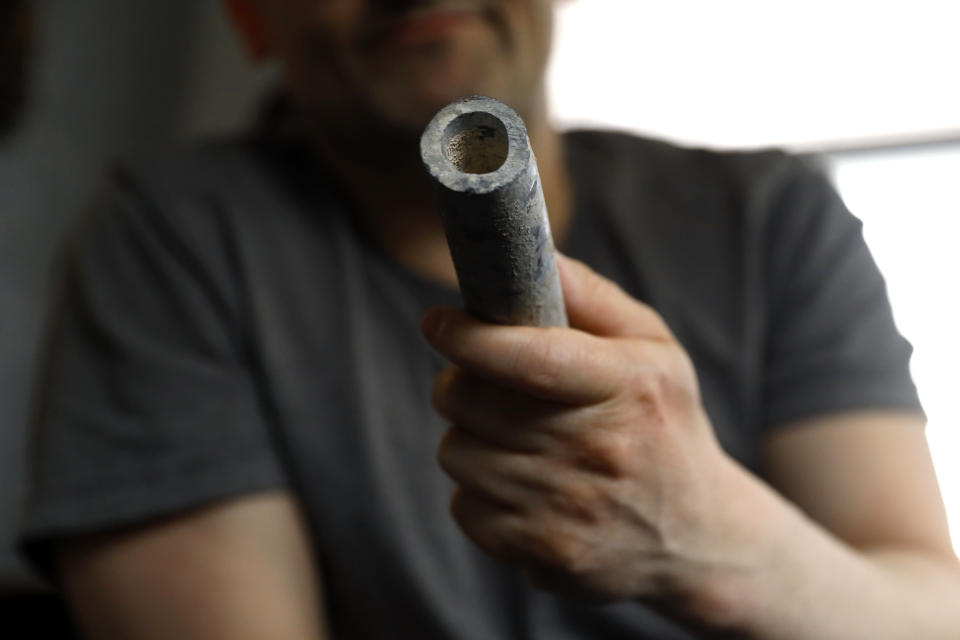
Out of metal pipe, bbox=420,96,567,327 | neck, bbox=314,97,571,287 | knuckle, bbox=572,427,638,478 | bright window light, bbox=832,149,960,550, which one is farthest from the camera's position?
bright window light, bbox=832,149,960,550

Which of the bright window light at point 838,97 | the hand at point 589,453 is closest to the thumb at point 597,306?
the hand at point 589,453

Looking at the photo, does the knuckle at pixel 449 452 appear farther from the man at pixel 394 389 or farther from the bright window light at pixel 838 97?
the bright window light at pixel 838 97

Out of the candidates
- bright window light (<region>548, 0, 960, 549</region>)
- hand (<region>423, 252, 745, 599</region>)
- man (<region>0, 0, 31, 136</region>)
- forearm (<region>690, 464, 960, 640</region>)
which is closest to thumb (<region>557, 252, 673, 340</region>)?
hand (<region>423, 252, 745, 599</region>)

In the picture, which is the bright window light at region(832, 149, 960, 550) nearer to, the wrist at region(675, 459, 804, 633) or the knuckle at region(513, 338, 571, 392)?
the wrist at region(675, 459, 804, 633)

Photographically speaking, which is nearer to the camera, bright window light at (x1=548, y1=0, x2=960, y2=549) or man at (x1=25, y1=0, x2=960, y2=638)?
man at (x1=25, y1=0, x2=960, y2=638)


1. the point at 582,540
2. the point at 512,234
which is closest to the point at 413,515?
the point at 582,540

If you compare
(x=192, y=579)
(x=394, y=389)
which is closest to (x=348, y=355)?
(x=394, y=389)

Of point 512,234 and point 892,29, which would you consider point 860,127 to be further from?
point 512,234
